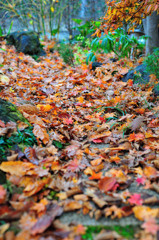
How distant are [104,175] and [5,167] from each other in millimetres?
812

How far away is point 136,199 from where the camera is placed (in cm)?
128

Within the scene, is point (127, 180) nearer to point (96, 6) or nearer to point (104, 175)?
point (104, 175)

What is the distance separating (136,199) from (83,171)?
1.67 ft

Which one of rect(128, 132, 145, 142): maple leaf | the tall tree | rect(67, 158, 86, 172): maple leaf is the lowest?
rect(67, 158, 86, 172): maple leaf

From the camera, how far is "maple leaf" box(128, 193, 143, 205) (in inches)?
49.6

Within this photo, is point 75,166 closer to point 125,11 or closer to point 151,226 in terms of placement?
point 151,226

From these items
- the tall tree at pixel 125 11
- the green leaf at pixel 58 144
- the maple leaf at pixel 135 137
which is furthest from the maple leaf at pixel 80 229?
the tall tree at pixel 125 11

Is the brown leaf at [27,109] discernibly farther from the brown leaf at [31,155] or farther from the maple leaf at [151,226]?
the maple leaf at [151,226]

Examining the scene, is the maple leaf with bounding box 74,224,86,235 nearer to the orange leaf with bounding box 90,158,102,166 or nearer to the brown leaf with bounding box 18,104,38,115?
the orange leaf with bounding box 90,158,102,166

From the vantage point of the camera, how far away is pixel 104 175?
5.13ft

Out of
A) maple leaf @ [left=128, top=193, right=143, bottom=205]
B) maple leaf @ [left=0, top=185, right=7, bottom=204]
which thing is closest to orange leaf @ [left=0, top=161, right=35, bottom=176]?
maple leaf @ [left=0, top=185, right=7, bottom=204]

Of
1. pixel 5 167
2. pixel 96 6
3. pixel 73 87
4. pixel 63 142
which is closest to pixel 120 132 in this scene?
pixel 63 142

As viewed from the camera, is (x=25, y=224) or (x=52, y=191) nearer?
(x=25, y=224)

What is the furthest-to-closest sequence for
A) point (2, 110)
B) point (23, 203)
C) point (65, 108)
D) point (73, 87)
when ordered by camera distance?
point (73, 87), point (65, 108), point (2, 110), point (23, 203)
